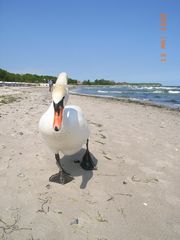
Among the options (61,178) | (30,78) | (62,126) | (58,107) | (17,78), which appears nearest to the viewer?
(58,107)

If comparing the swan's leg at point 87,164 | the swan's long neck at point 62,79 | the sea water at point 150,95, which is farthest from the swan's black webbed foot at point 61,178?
the sea water at point 150,95

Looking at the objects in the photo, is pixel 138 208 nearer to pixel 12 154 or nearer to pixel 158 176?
pixel 158 176

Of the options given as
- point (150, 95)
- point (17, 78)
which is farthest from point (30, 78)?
point (150, 95)

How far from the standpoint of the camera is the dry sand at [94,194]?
236cm

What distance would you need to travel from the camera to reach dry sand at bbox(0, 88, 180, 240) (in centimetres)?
236

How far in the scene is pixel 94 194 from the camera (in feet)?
9.94

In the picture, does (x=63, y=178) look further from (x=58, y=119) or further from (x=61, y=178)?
(x=58, y=119)

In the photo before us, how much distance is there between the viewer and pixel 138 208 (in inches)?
109

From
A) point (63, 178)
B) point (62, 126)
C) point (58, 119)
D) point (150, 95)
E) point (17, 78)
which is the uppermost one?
point (17, 78)

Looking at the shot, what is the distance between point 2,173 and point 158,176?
7.77ft

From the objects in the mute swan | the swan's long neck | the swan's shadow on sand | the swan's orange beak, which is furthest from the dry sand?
the swan's long neck

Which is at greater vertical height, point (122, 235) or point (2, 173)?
point (2, 173)

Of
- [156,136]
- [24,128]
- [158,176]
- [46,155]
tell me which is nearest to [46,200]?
[46,155]

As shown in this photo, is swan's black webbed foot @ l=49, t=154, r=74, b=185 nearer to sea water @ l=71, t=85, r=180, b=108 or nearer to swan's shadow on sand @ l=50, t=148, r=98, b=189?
swan's shadow on sand @ l=50, t=148, r=98, b=189
